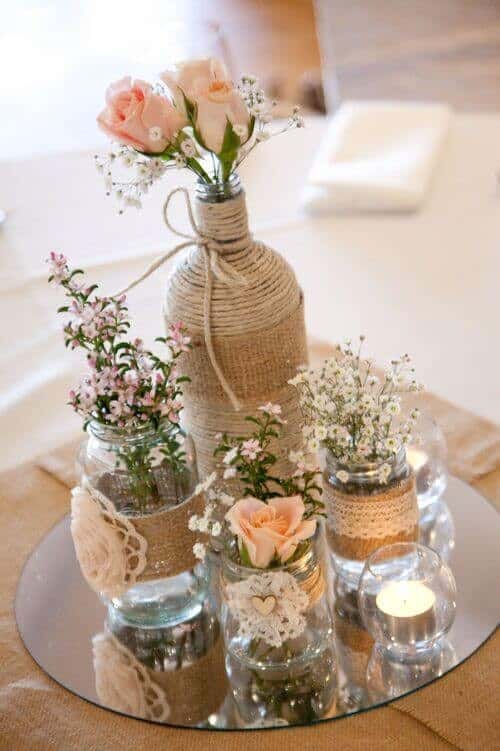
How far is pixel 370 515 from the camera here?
101 cm

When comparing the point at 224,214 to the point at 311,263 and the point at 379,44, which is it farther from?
the point at 379,44

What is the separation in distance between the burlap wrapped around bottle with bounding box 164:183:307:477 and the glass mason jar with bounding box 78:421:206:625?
0.21 ft

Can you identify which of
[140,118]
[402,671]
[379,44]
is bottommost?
[379,44]

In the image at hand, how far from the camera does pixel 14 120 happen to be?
3.71 metres

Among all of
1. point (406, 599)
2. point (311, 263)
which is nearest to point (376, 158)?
point (311, 263)

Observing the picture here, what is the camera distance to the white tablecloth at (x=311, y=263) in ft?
4.81

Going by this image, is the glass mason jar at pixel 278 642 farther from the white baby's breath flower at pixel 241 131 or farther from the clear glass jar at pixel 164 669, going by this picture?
the white baby's breath flower at pixel 241 131

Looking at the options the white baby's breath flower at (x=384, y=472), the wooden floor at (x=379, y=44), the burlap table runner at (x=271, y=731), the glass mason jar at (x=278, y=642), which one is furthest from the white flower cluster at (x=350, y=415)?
the wooden floor at (x=379, y=44)

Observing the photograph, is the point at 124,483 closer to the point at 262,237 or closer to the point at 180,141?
the point at 180,141

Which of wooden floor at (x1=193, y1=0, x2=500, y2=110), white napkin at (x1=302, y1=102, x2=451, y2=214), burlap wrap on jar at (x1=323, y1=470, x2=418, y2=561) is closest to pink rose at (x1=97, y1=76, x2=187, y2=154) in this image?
burlap wrap on jar at (x1=323, y1=470, x2=418, y2=561)

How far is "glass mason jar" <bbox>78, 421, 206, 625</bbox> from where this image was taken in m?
0.97

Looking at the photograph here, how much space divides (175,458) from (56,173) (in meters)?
1.30

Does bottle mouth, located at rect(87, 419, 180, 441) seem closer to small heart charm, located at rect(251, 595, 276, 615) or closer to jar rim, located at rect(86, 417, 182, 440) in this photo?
jar rim, located at rect(86, 417, 182, 440)

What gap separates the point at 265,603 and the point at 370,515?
0.15m
